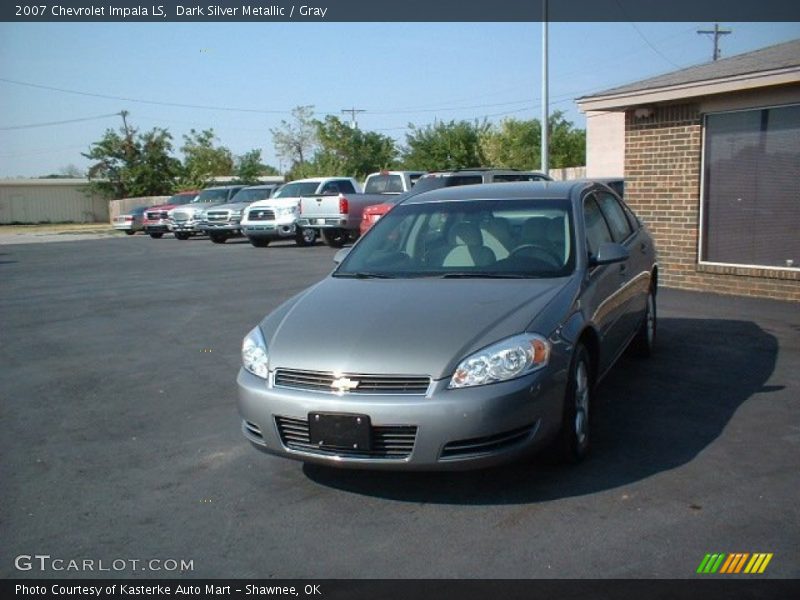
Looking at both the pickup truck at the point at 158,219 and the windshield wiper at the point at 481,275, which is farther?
the pickup truck at the point at 158,219

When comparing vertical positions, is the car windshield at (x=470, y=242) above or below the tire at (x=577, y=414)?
above

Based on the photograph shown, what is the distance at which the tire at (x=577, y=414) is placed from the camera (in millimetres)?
4355

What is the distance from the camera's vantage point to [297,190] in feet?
74.2

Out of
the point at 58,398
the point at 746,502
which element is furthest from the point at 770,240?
the point at 58,398

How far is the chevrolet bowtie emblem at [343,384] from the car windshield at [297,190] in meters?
18.6

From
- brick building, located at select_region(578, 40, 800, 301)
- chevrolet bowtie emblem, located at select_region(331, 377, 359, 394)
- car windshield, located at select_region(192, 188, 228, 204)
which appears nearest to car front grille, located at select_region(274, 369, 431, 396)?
chevrolet bowtie emblem, located at select_region(331, 377, 359, 394)

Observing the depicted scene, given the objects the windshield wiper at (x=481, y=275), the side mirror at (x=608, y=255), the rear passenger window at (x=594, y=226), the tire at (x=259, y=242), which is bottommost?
the tire at (x=259, y=242)

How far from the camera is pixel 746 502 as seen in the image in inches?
159

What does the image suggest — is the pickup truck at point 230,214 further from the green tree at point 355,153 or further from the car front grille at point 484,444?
the green tree at point 355,153

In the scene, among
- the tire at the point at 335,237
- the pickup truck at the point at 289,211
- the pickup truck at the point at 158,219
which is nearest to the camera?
the tire at the point at 335,237

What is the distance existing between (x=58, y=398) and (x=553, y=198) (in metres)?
4.29

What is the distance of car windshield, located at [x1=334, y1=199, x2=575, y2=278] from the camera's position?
16.8 ft

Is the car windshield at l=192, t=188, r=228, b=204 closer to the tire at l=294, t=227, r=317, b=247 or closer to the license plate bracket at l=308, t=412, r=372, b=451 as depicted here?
the tire at l=294, t=227, r=317, b=247

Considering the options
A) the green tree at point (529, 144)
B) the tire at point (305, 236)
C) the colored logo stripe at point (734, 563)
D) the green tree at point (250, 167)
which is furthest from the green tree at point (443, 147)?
the colored logo stripe at point (734, 563)
